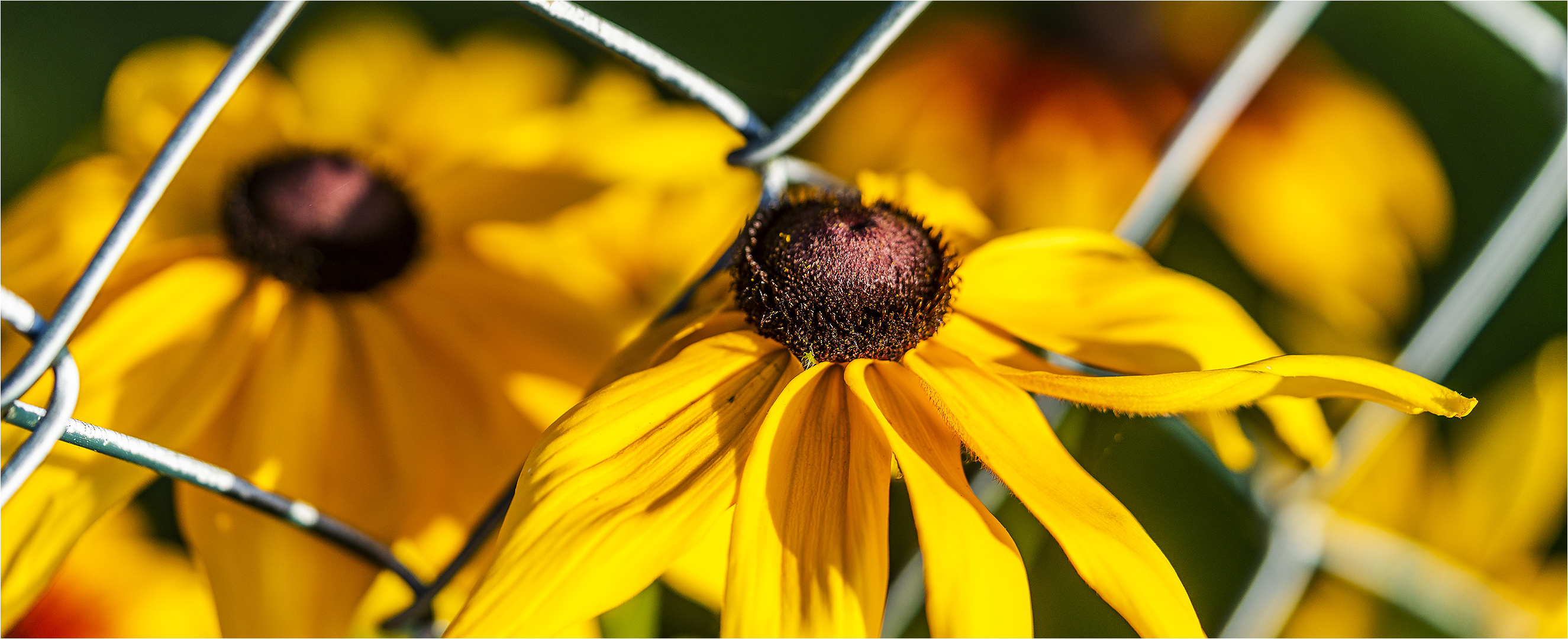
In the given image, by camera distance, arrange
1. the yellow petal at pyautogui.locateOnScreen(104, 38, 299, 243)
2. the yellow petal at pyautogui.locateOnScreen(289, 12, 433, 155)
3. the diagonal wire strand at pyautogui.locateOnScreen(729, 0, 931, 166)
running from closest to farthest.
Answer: the diagonal wire strand at pyautogui.locateOnScreen(729, 0, 931, 166), the yellow petal at pyautogui.locateOnScreen(104, 38, 299, 243), the yellow petal at pyautogui.locateOnScreen(289, 12, 433, 155)

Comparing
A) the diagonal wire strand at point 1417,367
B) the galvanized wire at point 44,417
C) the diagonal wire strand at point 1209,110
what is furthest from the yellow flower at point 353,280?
the diagonal wire strand at point 1417,367

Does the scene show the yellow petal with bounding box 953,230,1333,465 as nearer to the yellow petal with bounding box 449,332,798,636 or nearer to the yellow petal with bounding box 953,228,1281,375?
the yellow petal with bounding box 953,228,1281,375

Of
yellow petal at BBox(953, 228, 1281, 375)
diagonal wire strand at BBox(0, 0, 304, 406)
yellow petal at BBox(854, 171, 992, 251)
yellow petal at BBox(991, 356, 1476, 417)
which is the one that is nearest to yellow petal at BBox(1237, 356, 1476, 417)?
yellow petal at BBox(991, 356, 1476, 417)

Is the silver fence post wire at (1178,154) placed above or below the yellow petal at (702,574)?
above

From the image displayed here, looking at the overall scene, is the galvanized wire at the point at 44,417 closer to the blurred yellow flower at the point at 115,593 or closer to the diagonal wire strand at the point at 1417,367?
the blurred yellow flower at the point at 115,593

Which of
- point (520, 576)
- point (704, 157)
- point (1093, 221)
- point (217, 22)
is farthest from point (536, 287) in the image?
point (217, 22)

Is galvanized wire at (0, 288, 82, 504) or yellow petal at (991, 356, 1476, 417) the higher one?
yellow petal at (991, 356, 1476, 417)
